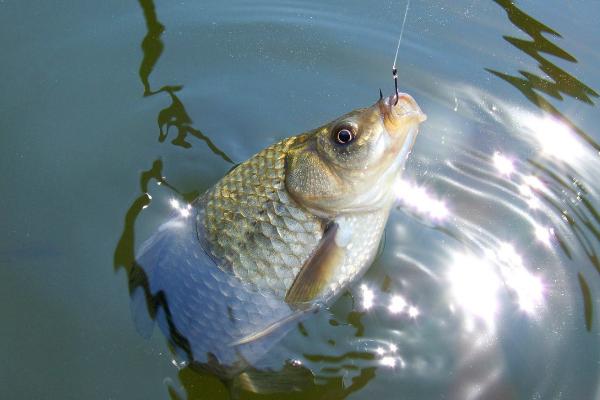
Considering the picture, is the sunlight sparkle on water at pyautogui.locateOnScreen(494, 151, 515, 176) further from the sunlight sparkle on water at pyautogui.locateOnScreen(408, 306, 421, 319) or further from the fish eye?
the fish eye

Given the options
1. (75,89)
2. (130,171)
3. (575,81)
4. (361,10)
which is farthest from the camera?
(361,10)

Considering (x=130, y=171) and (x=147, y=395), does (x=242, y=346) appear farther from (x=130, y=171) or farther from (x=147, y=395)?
(x=130, y=171)

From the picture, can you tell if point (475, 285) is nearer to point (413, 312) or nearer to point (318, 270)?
point (413, 312)

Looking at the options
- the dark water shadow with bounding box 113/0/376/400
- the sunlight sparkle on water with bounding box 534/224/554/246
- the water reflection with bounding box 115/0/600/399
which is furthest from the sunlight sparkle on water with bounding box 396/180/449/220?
the dark water shadow with bounding box 113/0/376/400

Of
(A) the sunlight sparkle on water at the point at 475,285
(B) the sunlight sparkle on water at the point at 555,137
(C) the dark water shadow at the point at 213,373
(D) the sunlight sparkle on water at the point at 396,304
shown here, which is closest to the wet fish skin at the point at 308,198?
(C) the dark water shadow at the point at 213,373

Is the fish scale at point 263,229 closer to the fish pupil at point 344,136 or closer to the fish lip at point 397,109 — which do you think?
the fish pupil at point 344,136

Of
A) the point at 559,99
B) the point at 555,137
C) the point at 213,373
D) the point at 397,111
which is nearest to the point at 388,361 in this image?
the point at 213,373

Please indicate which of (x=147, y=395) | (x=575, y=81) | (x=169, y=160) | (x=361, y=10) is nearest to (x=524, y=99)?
(x=575, y=81)
